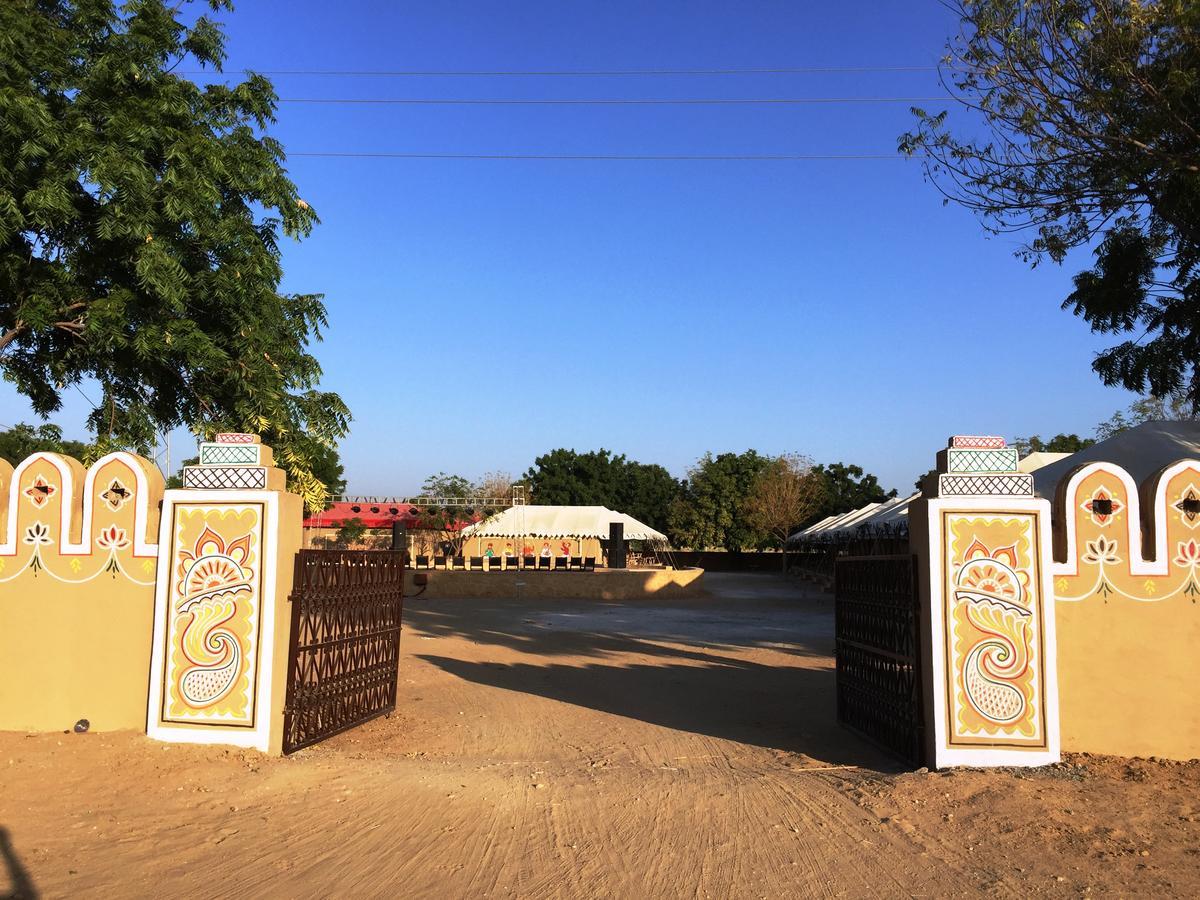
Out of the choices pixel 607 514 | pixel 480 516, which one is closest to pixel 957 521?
pixel 607 514

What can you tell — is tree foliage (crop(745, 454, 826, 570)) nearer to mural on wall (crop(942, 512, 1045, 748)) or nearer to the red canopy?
the red canopy

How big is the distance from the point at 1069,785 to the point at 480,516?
1582 inches

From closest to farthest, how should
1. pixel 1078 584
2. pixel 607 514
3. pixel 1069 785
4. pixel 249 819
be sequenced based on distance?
pixel 249 819 → pixel 1069 785 → pixel 1078 584 → pixel 607 514

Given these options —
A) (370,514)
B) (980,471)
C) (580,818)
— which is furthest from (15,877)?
(370,514)

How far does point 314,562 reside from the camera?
7312 millimetres

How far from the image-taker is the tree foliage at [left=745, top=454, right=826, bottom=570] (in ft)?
168

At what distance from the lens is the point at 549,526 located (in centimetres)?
4088

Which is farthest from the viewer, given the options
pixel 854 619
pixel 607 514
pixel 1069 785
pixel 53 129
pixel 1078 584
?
pixel 607 514

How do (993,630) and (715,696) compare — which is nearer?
(993,630)

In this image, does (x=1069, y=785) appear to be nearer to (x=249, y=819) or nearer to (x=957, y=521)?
(x=957, y=521)

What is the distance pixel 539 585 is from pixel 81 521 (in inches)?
917

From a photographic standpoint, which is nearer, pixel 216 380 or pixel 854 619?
pixel 854 619

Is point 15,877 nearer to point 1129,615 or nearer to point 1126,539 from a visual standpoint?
point 1129,615

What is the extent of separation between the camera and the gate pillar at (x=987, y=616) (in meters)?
6.32
